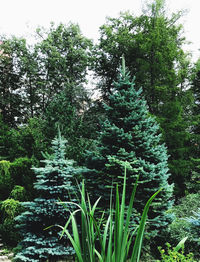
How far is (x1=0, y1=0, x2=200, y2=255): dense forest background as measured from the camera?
23.3 ft

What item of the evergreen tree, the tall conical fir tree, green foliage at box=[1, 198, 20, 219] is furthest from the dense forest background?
the evergreen tree

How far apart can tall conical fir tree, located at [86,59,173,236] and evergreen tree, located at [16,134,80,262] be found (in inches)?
28.7

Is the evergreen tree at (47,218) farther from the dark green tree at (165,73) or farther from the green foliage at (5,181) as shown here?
the dark green tree at (165,73)

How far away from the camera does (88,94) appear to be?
43.6 feet

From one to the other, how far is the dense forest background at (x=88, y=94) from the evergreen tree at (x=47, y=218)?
0.88 meters

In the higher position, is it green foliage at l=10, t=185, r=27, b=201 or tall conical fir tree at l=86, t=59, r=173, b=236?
tall conical fir tree at l=86, t=59, r=173, b=236

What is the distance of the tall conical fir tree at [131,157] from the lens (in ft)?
15.0

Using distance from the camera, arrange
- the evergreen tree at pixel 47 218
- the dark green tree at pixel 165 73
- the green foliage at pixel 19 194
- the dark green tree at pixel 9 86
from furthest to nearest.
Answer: the dark green tree at pixel 9 86 → the dark green tree at pixel 165 73 → the green foliage at pixel 19 194 → the evergreen tree at pixel 47 218

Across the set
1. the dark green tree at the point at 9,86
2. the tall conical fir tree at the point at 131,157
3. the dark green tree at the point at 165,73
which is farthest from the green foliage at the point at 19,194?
the dark green tree at the point at 9,86

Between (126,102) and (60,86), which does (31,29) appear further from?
(126,102)

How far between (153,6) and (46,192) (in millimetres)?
10700

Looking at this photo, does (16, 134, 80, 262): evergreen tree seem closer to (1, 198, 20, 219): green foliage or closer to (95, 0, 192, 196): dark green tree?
(1, 198, 20, 219): green foliage

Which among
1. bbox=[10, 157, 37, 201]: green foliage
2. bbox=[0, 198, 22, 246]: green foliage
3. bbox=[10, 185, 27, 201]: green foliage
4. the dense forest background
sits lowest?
bbox=[0, 198, 22, 246]: green foliage

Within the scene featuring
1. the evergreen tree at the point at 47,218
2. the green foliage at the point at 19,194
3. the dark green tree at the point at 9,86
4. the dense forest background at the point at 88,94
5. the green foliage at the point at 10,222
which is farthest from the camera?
the dark green tree at the point at 9,86
